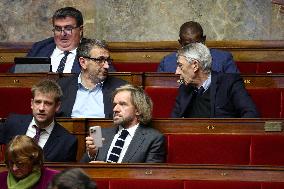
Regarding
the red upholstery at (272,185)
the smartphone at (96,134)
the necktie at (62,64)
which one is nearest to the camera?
the red upholstery at (272,185)

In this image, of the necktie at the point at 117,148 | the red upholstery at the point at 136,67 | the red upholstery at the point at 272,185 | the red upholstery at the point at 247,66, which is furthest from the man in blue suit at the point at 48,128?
the red upholstery at the point at 247,66

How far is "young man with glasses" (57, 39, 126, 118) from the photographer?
2.73 m

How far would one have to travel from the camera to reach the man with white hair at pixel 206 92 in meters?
2.61

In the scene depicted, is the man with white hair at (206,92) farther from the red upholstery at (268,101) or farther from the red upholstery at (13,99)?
the red upholstery at (13,99)

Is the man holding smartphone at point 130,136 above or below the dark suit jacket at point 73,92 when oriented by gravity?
below

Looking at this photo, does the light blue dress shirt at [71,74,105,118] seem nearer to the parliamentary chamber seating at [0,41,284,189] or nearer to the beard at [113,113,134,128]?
the parliamentary chamber seating at [0,41,284,189]

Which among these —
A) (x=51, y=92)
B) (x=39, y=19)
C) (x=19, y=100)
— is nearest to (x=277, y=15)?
(x=39, y=19)

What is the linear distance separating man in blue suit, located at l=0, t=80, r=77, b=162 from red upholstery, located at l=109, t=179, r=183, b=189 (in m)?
0.31

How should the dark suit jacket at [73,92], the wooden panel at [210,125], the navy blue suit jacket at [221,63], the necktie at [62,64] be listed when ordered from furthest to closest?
the necktie at [62,64], the navy blue suit jacket at [221,63], the dark suit jacket at [73,92], the wooden panel at [210,125]

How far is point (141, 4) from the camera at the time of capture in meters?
3.66

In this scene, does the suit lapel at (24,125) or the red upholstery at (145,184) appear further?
the suit lapel at (24,125)

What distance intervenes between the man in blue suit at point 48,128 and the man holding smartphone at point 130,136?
0.05 metres

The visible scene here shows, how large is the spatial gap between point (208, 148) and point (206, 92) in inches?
11.1

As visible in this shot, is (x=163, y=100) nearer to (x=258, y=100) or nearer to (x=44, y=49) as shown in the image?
(x=258, y=100)
